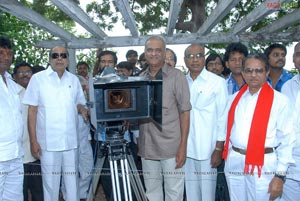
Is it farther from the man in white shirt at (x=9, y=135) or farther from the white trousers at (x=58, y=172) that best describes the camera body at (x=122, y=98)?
the white trousers at (x=58, y=172)

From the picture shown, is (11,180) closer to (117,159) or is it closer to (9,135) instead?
(9,135)

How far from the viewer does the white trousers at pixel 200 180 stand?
3873 mm

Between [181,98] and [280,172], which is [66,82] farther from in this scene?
[280,172]

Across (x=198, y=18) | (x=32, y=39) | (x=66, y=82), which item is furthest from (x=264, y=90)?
(x=198, y=18)

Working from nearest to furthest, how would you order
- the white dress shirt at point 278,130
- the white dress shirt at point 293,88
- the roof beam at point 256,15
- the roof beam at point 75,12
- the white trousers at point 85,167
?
the white dress shirt at point 278,130, the white dress shirt at point 293,88, the roof beam at point 75,12, the roof beam at point 256,15, the white trousers at point 85,167

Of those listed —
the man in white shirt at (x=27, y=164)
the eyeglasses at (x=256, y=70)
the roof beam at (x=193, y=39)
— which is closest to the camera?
the eyeglasses at (x=256, y=70)

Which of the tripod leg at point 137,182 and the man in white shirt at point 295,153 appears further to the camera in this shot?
the tripod leg at point 137,182

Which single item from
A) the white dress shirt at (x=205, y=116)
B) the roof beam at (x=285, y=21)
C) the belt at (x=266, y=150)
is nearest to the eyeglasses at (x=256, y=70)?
the belt at (x=266, y=150)

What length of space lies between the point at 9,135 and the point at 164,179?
152 centimetres

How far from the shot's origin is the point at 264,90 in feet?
10.4

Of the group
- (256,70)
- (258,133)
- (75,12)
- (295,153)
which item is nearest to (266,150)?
(258,133)

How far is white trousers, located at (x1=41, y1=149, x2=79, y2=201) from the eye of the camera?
4.04m

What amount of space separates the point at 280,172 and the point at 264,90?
68 centimetres

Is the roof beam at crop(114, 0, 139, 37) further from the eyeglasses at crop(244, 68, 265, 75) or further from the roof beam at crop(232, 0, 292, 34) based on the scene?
the eyeglasses at crop(244, 68, 265, 75)
